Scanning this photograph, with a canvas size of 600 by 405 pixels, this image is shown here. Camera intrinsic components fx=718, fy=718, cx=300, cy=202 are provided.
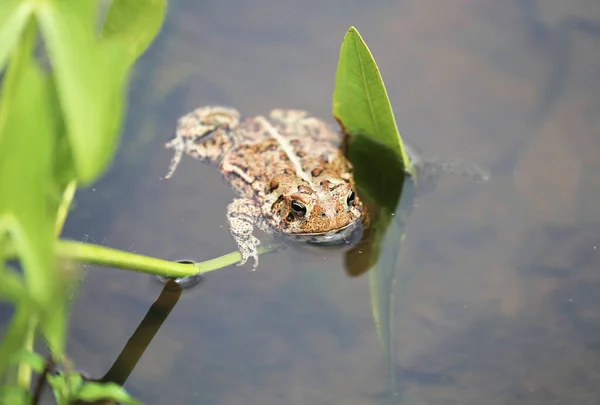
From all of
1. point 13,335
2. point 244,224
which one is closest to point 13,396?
point 13,335

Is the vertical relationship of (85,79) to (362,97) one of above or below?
above

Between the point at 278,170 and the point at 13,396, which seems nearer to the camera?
the point at 13,396

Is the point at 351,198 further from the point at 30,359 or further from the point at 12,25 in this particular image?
the point at 12,25

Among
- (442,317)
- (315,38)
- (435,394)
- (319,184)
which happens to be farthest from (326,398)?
(315,38)

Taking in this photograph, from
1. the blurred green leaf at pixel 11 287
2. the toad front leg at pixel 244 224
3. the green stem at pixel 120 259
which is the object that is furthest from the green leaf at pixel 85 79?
the toad front leg at pixel 244 224

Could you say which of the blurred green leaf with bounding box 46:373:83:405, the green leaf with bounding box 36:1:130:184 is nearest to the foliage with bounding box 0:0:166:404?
the green leaf with bounding box 36:1:130:184

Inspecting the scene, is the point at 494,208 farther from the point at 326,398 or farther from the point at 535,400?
the point at 326,398
